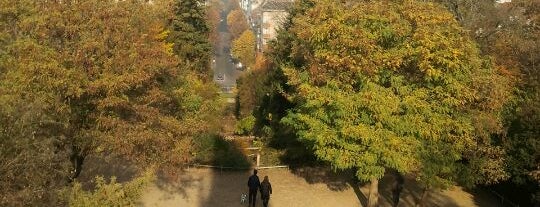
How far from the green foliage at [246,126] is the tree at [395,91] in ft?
50.4

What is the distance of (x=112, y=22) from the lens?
14.0m

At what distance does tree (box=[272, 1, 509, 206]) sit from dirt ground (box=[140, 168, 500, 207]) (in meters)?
3.30

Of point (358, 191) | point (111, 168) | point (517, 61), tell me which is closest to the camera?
point (111, 168)

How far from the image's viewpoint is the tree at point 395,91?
15328 millimetres

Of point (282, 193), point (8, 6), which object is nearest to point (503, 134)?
point (282, 193)

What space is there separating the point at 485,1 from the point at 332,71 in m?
24.5

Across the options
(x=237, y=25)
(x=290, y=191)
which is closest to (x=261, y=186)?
(x=290, y=191)

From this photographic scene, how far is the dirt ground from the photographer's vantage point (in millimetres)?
18484

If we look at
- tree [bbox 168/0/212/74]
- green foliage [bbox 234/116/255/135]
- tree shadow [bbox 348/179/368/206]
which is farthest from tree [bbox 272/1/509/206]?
tree [bbox 168/0/212/74]

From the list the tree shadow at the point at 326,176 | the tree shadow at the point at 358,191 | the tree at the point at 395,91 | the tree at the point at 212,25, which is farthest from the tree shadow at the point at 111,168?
the tree at the point at 212,25

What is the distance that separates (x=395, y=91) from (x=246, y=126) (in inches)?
673

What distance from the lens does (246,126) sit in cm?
3225

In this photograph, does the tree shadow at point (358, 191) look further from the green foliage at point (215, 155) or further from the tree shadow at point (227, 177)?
the green foliage at point (215, 155)

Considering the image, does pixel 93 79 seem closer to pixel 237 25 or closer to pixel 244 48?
pixel 244 48
